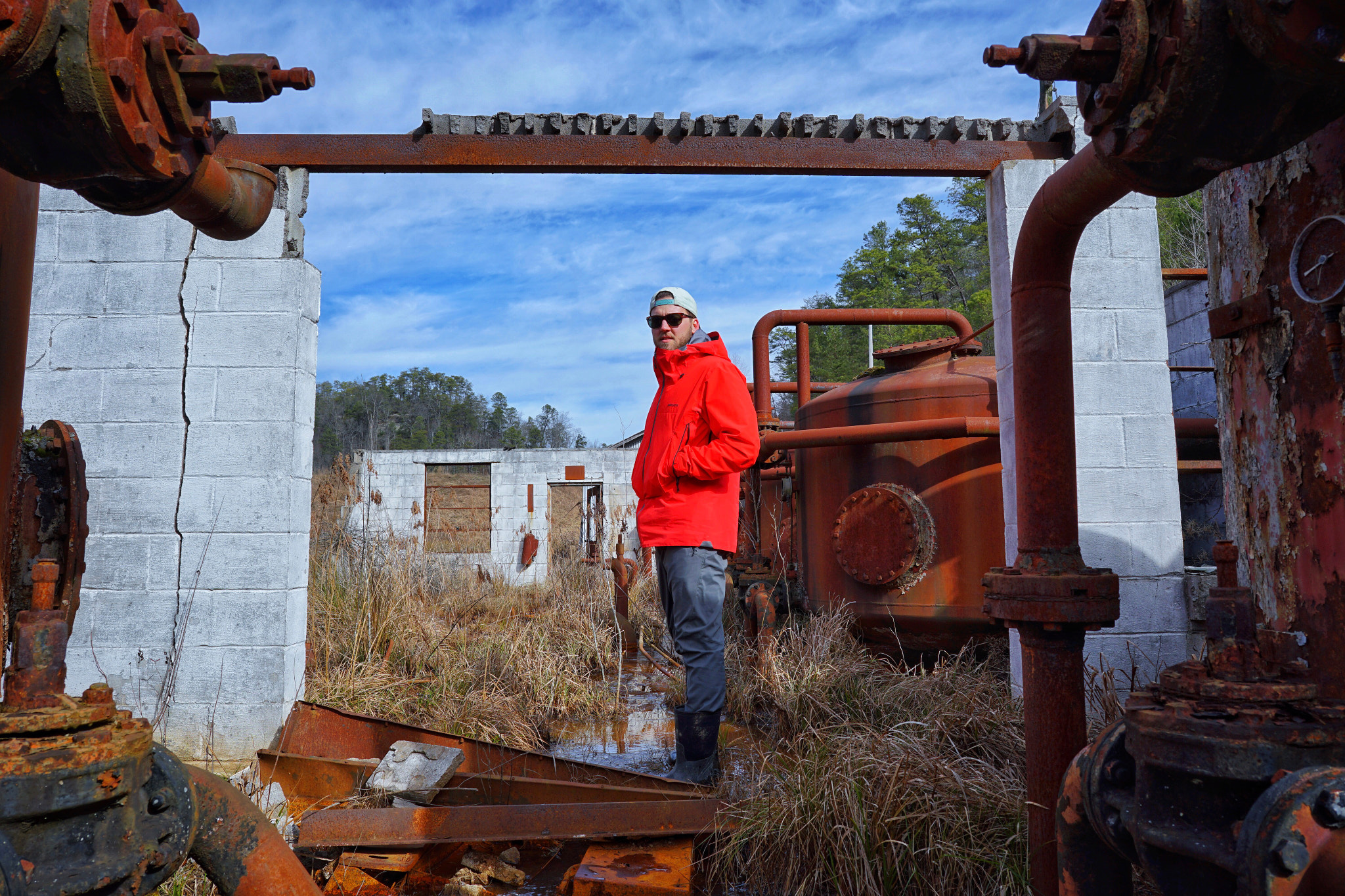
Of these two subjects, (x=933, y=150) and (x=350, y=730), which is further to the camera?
(x=933, y=150)

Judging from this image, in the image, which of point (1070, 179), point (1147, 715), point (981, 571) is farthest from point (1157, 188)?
point (981, 571)

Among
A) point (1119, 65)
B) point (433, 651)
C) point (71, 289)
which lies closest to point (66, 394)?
point (71, 289)

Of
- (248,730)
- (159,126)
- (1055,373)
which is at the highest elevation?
(159,126)

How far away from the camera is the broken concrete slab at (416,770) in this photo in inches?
106

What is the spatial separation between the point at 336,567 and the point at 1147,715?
176 inches

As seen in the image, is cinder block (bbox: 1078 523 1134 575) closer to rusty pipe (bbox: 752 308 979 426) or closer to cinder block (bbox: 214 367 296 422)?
rusty pipe (bbox: 752 308 979 426)

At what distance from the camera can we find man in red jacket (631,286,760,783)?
2977 mm

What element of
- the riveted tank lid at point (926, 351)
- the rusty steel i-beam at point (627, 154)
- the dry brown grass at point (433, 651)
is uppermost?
the rusty steel i-beam at point (627, 154)

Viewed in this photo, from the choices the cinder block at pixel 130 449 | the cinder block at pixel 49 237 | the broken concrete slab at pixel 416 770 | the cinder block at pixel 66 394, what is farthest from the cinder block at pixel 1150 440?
the cinder block at pixel 49 237

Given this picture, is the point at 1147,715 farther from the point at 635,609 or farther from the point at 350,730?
the point at 635,609

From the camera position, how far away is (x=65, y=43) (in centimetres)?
78

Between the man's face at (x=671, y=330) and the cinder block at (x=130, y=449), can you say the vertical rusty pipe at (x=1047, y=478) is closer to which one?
the man's face at (x=671, y=330)

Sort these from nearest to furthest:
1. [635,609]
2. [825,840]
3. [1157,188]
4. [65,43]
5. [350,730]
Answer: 1. [65,43]
2. [1157,188]
3. [825,840]
4. [350,730]
5. [635,609]

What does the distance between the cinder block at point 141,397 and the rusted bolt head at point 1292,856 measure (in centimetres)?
381
